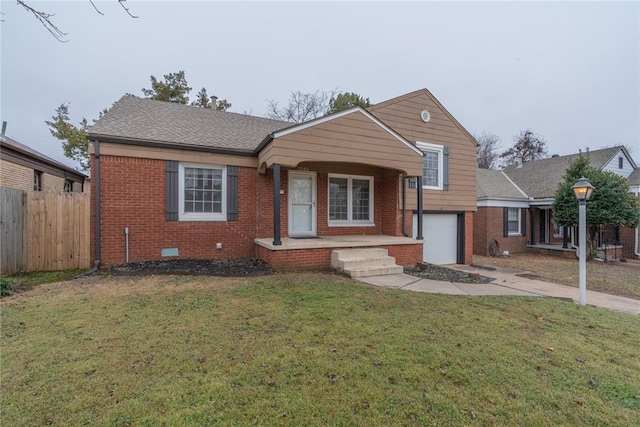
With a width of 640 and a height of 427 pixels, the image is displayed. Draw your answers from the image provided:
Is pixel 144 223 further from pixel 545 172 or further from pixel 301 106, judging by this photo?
pixel 545 172

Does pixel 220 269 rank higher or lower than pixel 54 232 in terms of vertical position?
lower

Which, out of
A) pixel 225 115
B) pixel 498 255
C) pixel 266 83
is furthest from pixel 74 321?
pixel 266 83

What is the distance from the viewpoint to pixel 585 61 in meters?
15.0

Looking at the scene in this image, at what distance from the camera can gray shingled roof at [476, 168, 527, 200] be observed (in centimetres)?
1524

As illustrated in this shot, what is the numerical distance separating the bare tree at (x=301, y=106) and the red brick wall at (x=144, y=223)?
16.3 m

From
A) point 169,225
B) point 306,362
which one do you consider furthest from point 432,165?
point 306,362

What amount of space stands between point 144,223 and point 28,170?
840cm

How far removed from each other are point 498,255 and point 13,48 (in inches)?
691

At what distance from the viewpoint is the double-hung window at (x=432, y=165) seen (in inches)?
416

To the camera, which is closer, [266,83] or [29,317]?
[29,317]

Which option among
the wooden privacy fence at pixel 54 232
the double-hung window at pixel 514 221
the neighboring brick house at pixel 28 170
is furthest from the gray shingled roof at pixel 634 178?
the neighboring brick house at pixel 28 170

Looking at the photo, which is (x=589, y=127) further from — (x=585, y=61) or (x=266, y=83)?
(x=266, y=83)

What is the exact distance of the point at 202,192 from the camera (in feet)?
26.9

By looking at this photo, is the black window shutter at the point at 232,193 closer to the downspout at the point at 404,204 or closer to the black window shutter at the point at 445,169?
the downspout at the point at 404,204
